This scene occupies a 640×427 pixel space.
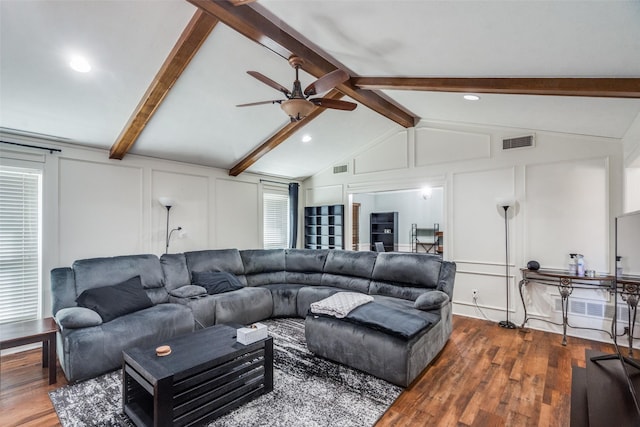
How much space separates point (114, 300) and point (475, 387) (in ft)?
12.0

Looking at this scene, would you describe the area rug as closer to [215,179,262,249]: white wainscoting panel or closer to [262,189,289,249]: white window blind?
[215,179,262,249]: white wainscoting panel

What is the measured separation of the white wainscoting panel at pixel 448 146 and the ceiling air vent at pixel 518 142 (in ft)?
0.73

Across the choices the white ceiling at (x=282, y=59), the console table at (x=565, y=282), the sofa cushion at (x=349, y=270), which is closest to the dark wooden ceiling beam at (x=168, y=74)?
the white ceiling at (x=282, y=59)

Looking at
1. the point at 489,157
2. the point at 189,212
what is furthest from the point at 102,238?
the point at 489,157

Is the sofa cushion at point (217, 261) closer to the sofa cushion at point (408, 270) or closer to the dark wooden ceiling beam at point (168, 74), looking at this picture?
the dark wooden ceiling beam at point (168, 74)

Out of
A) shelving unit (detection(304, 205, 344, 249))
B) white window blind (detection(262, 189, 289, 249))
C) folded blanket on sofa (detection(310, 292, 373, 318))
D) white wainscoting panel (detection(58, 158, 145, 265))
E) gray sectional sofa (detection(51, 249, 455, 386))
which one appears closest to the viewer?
gray sectional sofa (detection(51, 249, 455, 386))

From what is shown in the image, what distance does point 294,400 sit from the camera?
8.14 ft

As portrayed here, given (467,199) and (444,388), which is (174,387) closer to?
(444,388)

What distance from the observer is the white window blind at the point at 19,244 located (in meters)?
3.46

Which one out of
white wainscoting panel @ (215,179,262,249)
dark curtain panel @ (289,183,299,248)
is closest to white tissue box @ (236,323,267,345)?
white wainscoting panel @ (215,179,262,249)

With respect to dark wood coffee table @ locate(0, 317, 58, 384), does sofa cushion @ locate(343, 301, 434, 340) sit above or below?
above

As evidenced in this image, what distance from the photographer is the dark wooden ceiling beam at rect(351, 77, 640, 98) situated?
2391 mm

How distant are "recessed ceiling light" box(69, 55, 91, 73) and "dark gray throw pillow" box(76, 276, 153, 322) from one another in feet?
7.20

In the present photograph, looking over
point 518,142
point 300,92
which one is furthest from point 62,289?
point 518,142
